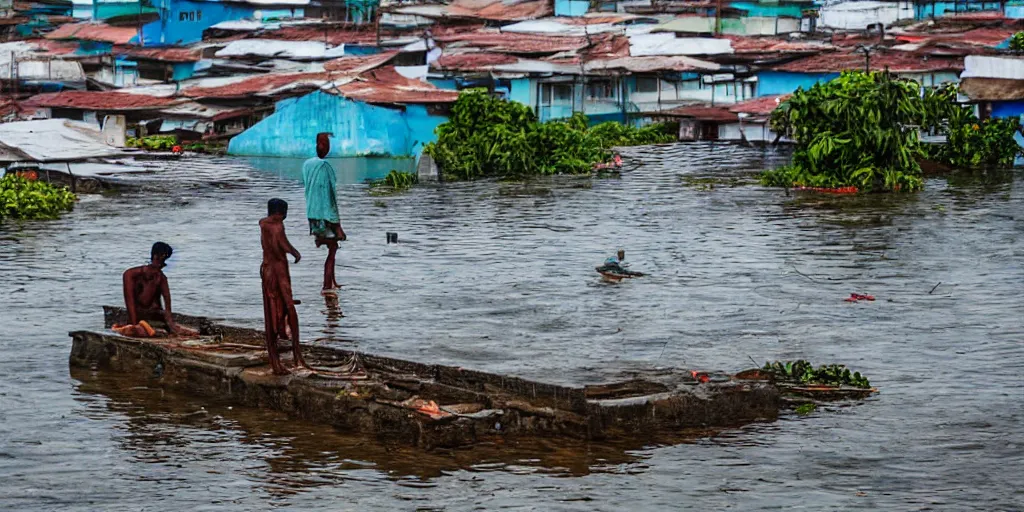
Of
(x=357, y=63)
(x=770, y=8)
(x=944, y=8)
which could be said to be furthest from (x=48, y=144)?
(x=944, y=8)

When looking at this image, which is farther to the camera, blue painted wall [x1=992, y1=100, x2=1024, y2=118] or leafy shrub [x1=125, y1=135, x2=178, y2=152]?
leafy shrub [x1=125, y1=135, x2=178, y2=152]

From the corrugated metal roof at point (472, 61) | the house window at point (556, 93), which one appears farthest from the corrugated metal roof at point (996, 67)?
the corrugated metal roof at point (472, 61)

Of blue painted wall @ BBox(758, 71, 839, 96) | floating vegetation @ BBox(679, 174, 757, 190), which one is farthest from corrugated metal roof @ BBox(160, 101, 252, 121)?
floating vegetation @ BBox(679, 174, 757, 190)

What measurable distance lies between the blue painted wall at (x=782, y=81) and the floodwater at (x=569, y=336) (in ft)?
61.2

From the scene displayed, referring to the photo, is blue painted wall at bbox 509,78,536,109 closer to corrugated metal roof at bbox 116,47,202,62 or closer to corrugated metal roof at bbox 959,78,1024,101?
corrugated metal roof at bbox 116,47,202,62

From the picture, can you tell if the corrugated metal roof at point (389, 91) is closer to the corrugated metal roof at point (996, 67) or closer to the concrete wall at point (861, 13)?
the corrugated metal roof at point (996, 67)

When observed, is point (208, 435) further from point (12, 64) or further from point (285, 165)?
point (12, 64)

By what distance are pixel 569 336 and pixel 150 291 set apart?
343cm

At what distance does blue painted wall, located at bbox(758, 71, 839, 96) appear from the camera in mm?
43250

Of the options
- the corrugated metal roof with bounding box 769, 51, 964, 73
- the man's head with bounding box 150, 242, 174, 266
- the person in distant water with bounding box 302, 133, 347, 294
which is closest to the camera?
the man's head with bounding box 150, 242, 174, 266

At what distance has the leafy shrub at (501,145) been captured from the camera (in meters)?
30.1

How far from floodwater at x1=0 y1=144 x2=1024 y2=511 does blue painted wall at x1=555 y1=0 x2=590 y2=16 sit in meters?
39.3

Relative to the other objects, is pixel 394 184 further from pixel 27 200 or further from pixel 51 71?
pixel 51 71

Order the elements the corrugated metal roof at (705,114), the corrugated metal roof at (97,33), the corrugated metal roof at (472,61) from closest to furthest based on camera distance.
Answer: the corrugated metal roof at (705,114), the corrugated metal roof at (472,61), the corrugated metal roof at (97,33)
